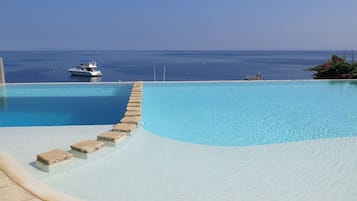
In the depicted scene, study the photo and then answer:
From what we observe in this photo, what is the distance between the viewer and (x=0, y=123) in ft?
20.3

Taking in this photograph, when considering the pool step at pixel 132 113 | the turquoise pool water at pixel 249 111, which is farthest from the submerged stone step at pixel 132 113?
the turquoise pool water at pixel 249 111

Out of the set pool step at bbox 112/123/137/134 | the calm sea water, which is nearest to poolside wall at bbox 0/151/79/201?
pool step at bbox 112/123/137/134

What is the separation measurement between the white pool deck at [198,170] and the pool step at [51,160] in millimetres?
74

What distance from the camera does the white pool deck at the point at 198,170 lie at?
2856 mm

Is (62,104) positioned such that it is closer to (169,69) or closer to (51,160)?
(51,160)

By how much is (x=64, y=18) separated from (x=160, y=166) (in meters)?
59.5

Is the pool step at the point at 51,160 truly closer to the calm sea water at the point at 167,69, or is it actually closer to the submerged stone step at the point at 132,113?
the submerged stone step at the point at 132,113

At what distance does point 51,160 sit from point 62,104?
16.9 ft

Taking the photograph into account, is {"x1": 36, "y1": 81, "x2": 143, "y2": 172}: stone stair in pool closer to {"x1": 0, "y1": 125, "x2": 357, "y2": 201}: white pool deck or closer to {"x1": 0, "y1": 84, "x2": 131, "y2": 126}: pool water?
{"x1": 0, "y1": 125, "x2": 357, "y2": 201}: white pool deck

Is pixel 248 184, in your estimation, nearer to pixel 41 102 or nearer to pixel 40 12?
pixel 41 102

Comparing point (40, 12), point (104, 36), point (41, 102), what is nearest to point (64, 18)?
point (40, 12)

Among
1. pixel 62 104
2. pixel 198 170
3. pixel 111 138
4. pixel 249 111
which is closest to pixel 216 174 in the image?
pixel 198 170

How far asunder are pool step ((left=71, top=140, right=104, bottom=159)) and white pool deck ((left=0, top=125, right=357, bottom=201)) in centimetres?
10

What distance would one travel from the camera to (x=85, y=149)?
3.49 m
